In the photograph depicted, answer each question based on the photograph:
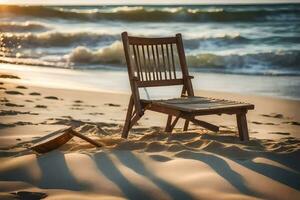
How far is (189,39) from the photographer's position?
61.5ft

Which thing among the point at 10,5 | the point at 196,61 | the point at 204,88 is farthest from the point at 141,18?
the point at 204,88

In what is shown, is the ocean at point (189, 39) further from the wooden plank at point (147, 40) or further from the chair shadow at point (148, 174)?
the chair shadow at point (148, 174)

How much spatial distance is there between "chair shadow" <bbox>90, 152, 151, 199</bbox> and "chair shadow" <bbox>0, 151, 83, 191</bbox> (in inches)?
10.2

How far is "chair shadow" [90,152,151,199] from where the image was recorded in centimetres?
342

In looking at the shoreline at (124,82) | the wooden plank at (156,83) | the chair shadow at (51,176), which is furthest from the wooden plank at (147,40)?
the shoreline at (124,82)

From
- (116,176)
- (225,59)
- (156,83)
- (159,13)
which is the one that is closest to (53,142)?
(116,176)

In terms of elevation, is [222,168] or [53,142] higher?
[53,142]

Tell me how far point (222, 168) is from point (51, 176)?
1.29m

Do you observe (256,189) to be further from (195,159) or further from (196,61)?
(196,61)

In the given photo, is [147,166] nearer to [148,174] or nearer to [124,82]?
[148,174]

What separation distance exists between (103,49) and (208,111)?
1298 centimetres

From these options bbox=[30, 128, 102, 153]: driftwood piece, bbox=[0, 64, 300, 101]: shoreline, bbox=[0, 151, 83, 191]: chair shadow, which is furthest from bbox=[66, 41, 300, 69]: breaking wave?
bbox=[0, 151, 83, 191]: chair shadow

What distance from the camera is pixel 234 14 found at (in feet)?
76.5

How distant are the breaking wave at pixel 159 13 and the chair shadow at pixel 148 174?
18.9m
